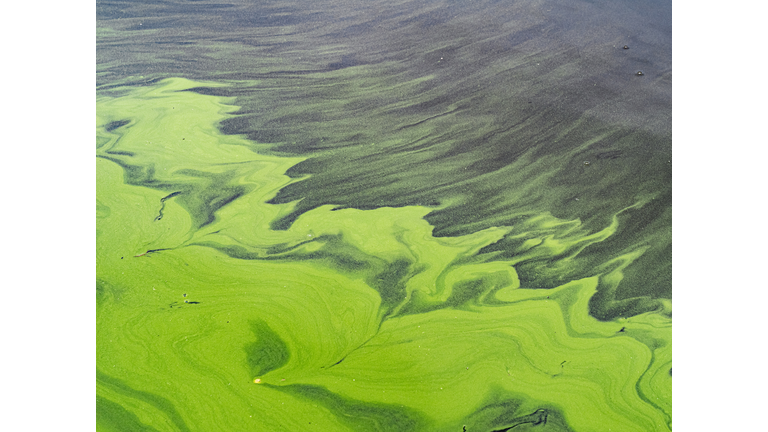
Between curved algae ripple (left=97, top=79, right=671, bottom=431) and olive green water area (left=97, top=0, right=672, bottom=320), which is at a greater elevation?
olive green water area (left=97, top=0, right=672, bottom=320)

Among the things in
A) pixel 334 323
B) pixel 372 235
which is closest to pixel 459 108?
pixel 372 235

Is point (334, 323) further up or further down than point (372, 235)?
further down

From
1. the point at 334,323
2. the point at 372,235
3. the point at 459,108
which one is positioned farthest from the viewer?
the point at 459,108

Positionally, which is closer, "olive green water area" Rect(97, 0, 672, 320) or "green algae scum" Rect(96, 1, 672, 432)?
"green algae scum" Rect(96, 1, 672, 432)

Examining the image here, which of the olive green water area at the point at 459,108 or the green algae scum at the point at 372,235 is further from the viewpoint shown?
the olive green water area at the point at 459,108

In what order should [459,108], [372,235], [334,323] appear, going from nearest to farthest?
[334,323] < [372,235] < [459,108]

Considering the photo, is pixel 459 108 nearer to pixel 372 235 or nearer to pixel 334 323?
pixel 372 235

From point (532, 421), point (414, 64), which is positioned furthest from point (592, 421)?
point (414, 64)
